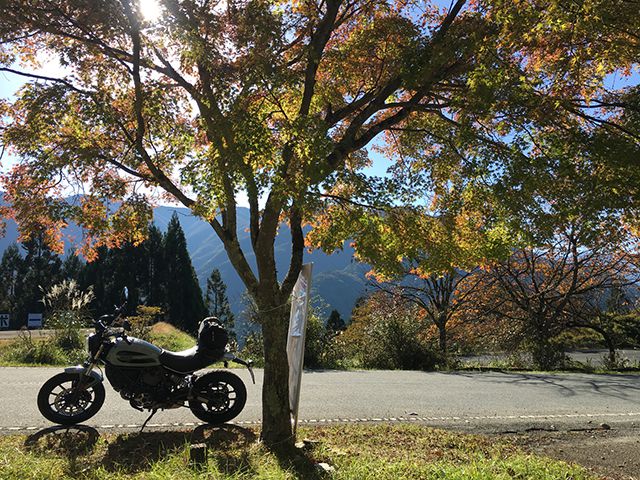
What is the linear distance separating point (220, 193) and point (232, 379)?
2.08 meters

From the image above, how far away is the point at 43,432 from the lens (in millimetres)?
5008

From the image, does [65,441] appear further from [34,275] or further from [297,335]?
[34,275]

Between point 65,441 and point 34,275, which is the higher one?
point 34,275

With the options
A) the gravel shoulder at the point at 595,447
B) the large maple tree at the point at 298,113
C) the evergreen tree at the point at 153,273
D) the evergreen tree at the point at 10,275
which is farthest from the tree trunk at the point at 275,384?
the evergreen tree at the point at 10,275

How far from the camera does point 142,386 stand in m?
5.27

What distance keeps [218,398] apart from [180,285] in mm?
41172

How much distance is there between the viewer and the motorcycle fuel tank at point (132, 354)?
526cm

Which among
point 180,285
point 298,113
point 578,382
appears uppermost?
point 180,285

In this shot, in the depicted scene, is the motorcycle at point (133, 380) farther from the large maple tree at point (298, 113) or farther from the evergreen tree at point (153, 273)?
the evergreen tree at point (153, 273)

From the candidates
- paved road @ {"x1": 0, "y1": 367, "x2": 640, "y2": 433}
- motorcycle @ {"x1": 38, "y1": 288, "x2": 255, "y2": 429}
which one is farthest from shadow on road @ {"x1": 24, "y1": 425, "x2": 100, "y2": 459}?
paved road @ {"x1": 0, "y1": 367, "x2": 640, "y2": 433}

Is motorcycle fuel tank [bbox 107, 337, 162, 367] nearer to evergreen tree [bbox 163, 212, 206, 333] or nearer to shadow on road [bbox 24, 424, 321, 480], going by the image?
shadow on road [bbox 24, 424, 321, 480]

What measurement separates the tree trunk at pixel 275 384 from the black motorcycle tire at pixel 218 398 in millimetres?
618

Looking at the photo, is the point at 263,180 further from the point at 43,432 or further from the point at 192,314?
the point at 192,314

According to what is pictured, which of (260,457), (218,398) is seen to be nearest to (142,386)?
(218,398)
